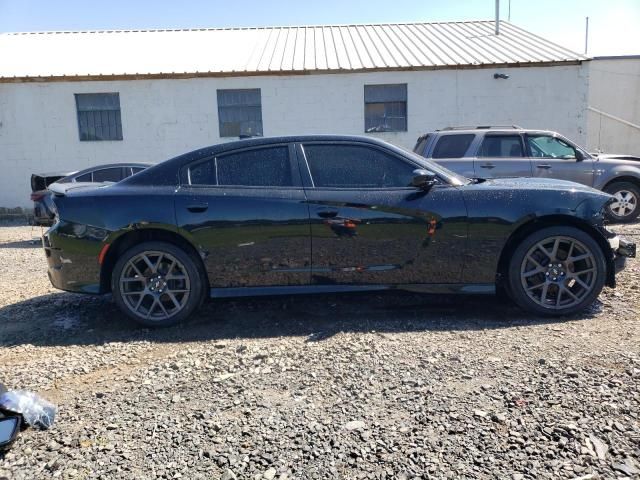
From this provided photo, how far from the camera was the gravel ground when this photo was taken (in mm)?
2486

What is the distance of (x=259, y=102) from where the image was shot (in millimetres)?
13688

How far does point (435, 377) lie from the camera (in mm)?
3264

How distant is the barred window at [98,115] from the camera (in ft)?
45.2

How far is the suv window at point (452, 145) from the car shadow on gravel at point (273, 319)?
4524 millimetres

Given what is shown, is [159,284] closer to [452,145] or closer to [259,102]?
[452,145]

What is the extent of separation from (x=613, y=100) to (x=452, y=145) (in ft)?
52.5

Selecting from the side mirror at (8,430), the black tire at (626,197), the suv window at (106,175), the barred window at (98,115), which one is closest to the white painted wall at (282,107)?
the barred window at (98,115)

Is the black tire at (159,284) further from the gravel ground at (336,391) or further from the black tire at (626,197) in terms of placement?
the black tire at (626,197)

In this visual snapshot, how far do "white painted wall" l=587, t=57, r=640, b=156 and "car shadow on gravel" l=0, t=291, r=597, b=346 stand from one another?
56.8 feet

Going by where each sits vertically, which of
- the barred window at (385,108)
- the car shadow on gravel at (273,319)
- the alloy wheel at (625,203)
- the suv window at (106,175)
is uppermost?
the barred window at (385,108)

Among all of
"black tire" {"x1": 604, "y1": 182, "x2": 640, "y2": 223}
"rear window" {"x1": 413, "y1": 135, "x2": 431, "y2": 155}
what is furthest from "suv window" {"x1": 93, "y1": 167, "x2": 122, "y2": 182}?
"black tire" {"x1": 604, "y1": 182, "x2": 640, "y2": 223}

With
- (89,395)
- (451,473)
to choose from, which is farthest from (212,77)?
(451,473)

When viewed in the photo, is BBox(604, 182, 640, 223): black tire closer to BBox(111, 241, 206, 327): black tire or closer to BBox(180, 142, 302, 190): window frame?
BBox(180, 142, 302, 190): window frame

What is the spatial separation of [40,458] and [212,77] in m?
12.3
